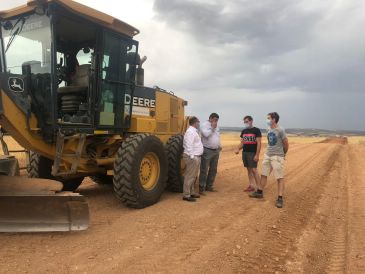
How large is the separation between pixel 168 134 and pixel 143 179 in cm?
200

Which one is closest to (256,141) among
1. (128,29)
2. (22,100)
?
(128,29)

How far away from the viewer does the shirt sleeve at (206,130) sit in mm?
8352

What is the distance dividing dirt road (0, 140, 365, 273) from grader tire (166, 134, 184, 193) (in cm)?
33

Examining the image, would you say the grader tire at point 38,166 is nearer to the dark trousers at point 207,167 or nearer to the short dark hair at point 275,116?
the dark trousers at point 207,167

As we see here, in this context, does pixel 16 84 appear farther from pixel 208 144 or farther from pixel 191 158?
pixel 208 144

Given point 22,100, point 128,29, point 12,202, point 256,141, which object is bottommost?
point 12,202

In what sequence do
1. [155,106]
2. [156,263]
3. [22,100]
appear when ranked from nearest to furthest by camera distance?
[156,263], [22,100], [155,106]

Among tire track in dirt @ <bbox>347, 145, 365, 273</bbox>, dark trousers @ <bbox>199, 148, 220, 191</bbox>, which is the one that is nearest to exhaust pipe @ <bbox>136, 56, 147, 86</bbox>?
dark trousers @ <bbox>199, 148, 220, 191</bbox>

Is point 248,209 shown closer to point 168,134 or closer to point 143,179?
point 143,179

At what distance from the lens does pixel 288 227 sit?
19.3ft

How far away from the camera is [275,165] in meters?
7.50

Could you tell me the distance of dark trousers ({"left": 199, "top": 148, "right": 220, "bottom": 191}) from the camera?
8359mm

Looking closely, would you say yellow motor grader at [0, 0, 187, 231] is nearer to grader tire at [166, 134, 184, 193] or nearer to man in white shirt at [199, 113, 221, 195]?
grader tire at [166, 134, 184, 193]

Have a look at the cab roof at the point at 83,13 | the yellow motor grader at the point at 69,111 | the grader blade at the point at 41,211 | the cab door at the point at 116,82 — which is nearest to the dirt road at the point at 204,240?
the grader blade at the point at 41,211
